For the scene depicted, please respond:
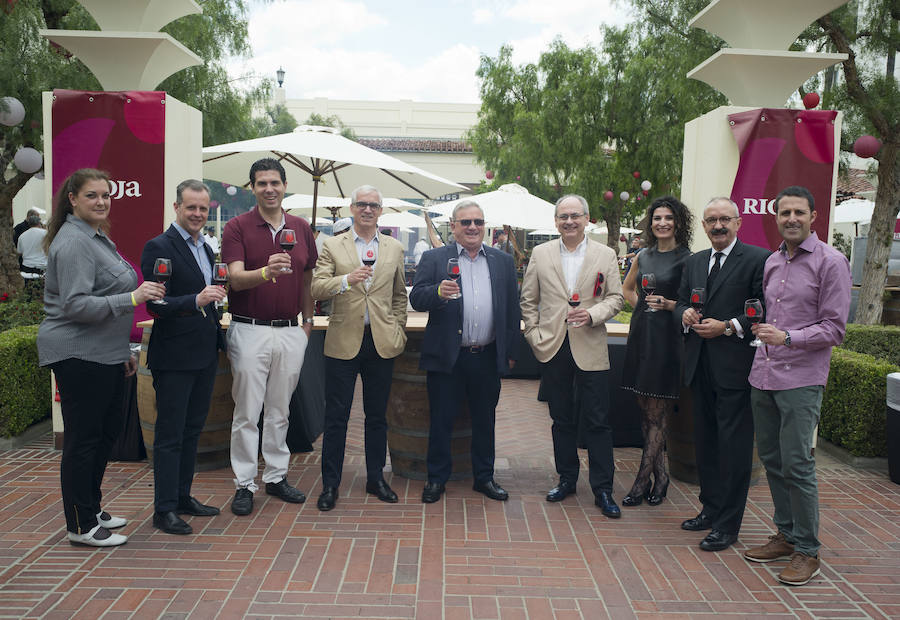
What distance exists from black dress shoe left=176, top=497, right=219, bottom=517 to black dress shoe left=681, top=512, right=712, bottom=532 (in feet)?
10.1

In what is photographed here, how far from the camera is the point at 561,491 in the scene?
4.80m

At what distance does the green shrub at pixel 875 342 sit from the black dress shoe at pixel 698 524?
5223mm

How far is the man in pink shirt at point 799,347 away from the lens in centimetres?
347

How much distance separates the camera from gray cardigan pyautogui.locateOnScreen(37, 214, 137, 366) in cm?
350

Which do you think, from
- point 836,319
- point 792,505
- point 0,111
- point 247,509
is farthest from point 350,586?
point 0,111

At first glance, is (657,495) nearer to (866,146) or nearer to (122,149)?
(122,149)

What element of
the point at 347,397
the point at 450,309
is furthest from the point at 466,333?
the point at 347,397

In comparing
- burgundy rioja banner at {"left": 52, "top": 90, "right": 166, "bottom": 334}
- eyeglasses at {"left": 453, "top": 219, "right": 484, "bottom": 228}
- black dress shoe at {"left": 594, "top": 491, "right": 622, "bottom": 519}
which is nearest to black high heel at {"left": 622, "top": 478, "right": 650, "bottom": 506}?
black dress shoe at {"left": 594, "top": 491, "right": 622, "bottom": 519}

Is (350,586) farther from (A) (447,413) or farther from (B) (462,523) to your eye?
(A) (447,413)

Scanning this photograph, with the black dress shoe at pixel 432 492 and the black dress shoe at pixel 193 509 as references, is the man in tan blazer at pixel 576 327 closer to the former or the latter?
the black dress shoe at pixel 432 492

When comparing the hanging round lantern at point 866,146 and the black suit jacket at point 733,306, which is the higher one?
the hanging round lantern at point 866,146

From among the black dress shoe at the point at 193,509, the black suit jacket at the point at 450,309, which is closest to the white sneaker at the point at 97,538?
the black dress shoe at the point at 193,509

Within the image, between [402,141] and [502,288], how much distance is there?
47.0m

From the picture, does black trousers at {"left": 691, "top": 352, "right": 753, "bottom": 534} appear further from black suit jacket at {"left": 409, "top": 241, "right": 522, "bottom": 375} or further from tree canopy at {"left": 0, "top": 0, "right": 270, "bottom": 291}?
tree canopy at {"left": 0, "top": 0, "right": 270, "bottom": 291}
